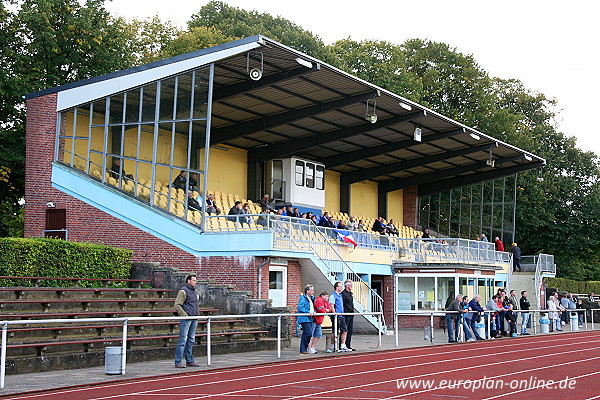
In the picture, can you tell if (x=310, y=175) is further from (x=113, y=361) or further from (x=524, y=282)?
(x=113, y=361)

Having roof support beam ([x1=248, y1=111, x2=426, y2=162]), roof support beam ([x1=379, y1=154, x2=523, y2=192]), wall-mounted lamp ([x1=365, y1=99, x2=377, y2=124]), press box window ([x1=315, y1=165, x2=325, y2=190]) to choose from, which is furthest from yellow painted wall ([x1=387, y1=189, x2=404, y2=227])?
wall-mounted lamp ([x1=365, y1=99, x2=377, y2=124])

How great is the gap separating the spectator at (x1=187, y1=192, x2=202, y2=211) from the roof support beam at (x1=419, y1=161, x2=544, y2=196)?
940 inches

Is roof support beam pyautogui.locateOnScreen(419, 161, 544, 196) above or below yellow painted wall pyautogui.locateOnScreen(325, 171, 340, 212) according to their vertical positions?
above

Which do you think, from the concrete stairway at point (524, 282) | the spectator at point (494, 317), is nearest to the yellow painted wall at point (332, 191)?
the concrete stairway at point (524, 282)

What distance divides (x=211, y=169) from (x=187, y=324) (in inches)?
794

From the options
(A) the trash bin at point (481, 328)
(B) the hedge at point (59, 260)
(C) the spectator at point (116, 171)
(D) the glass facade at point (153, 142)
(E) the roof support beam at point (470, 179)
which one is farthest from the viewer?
(E) the roof support beam at point (470, 179)

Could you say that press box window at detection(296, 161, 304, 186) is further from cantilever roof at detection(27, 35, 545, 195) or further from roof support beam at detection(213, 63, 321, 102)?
roof support beam at detection(213, 63, 321, 102)

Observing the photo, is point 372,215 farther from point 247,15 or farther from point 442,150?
point 247,15

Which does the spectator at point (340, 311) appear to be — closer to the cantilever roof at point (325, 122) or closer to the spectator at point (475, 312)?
the spectator at point (475, 312)

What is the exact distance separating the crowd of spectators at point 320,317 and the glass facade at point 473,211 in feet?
94.7

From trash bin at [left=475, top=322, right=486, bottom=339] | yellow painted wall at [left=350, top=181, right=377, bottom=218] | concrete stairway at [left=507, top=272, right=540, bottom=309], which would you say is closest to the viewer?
trash bin at [left=475, top=322, right=486, bottom=339]

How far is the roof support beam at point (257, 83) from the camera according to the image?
2812cm

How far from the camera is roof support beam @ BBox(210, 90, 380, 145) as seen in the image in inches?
1248

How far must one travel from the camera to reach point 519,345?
24.0m
